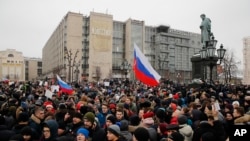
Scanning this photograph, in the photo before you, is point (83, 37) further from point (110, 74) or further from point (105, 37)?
point (110, 74)

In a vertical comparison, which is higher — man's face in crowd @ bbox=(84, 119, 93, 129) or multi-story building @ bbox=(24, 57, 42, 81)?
multi-story building @ bbox=(24, 57, 42, 81)

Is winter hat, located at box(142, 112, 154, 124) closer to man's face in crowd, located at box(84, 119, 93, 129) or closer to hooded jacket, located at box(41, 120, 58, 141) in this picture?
man's face in crowd, located at box(84, 119, 93, 129)

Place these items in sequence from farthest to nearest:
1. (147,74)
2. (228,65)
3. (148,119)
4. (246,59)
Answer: (246,59)
(228,65)
(147,74)
(148,119)

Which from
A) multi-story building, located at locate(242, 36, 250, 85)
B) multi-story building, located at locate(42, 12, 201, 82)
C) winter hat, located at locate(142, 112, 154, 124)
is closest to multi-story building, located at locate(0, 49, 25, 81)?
multi-story building, located at locate(42, 12, 201, 82)

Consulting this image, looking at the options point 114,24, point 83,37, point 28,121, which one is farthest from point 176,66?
point 28,121

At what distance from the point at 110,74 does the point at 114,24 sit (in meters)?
16.8

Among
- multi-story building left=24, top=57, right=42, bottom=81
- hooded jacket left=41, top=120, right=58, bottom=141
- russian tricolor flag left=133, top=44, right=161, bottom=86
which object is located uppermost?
multi-story building left=24, top=57, right=42, bottom=81

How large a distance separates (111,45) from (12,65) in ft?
213

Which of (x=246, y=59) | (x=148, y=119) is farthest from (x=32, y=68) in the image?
(x=148, y=119)

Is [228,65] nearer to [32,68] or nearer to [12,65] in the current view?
[12,65]

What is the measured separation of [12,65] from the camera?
418ft

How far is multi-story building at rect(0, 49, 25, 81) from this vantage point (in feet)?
411

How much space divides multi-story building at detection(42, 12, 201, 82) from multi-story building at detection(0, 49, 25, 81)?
1699 inches

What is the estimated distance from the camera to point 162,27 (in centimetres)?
9100
